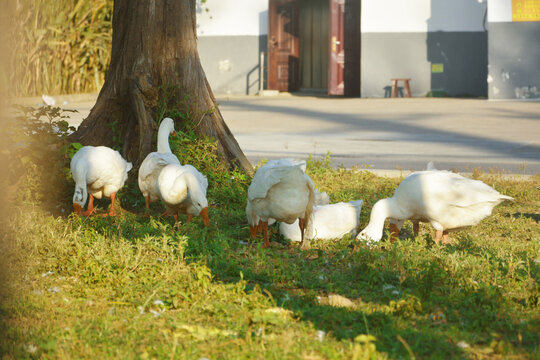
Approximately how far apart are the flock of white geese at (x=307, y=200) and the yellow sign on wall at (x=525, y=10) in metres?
16.2

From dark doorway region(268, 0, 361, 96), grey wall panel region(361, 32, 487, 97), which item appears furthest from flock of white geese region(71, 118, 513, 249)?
dark doorway region(268, 0, 361, 96)

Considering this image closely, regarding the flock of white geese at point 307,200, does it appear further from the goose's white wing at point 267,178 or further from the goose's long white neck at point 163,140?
the goose's long white neck at point 163,140

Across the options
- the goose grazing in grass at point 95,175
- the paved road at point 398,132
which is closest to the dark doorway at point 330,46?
the paved road at point 398,132

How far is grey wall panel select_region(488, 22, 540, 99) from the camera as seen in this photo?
20.1 metres

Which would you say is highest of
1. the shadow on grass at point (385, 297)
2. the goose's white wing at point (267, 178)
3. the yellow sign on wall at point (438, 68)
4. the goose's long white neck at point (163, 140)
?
the yellow sign on wall at point (438, 68)

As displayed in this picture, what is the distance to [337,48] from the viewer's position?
2409 cm

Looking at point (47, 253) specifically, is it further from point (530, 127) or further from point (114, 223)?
point (530, 127)

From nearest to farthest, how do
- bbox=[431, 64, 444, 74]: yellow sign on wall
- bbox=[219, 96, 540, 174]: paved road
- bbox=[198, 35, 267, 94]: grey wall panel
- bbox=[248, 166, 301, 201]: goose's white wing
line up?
1. bbox=[248, 166, 301, 201]: goose's white wing
2. bbox=[219, 96, 540, 174]: paved road
3. bbox=[431, 64, 444, 74]: yellow sign on wall
4. bbox=[198, 35, 267, 94]: grey wall panel

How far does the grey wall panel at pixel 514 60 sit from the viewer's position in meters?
20.1

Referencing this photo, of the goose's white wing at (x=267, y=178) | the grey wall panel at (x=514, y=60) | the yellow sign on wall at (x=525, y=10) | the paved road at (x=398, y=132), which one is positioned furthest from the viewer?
the grey wall panel at (x=514, y=60)

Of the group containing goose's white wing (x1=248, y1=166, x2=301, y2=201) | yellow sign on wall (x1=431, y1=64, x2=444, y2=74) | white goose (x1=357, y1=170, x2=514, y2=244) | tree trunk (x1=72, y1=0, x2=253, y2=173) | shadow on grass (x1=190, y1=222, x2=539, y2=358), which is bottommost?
shadow on grass (x1=190, y1=222, x2=539, y2=358)

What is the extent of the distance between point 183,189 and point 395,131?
8.49 m

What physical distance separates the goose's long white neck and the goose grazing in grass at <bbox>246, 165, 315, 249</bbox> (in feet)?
4.89

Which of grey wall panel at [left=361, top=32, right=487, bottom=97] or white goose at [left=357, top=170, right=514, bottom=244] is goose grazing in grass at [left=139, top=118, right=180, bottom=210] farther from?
grey wall panel at [left=361, top=32, right=487, bottom=97]
